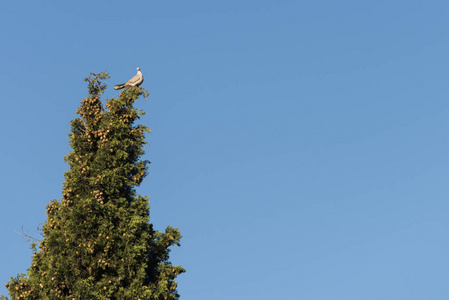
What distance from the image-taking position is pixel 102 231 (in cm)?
1586

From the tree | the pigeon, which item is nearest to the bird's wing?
the pigeon

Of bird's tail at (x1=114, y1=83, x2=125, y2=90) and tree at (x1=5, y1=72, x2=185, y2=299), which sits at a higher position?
bird's tail at (x1=114, y1=83, x2=125, y2=90)

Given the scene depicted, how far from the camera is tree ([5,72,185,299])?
607 inches

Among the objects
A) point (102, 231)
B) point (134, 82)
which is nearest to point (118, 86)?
point (134, 82)

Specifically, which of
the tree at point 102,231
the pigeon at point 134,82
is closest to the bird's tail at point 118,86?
the pigeon at point 134,82

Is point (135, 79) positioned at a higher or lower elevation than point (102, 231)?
higher

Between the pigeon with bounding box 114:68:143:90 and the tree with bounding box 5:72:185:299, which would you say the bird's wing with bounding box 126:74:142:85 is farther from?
the tree with bounding box 5:72:185:299

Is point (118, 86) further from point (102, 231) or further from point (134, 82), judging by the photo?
point (102, 231)

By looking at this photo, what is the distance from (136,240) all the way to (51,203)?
3.33 m

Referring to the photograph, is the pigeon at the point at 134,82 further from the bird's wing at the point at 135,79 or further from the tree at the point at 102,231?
the tree at the point at 102,231

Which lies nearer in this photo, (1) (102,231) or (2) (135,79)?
(1) (102,231)

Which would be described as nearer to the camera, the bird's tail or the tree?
the tree

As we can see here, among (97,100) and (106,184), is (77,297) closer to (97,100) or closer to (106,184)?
(106,184)

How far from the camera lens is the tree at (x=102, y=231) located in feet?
50.6
